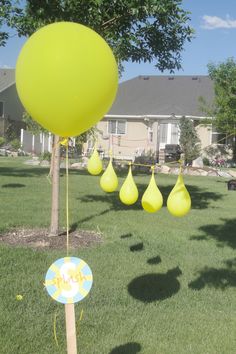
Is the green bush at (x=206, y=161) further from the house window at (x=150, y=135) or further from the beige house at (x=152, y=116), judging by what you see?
the house window at (x=150, y=135)

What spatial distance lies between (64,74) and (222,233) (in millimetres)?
5888

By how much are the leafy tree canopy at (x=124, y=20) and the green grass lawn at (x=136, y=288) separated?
3.10 metres

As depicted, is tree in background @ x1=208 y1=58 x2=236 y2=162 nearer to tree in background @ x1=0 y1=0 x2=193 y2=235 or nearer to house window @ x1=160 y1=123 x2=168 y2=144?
house window @ x1=160 y1=123 x2=168 y2=144

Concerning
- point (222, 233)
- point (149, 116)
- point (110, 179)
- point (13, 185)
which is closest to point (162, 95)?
point (149, 116)

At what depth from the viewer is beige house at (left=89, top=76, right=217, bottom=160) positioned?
94.4 ft

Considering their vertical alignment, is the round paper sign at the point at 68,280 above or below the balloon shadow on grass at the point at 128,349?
above

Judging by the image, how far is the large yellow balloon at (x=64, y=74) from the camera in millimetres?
3275

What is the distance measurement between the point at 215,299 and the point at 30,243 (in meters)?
2.92

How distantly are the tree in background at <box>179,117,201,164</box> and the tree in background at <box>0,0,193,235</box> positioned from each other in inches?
657

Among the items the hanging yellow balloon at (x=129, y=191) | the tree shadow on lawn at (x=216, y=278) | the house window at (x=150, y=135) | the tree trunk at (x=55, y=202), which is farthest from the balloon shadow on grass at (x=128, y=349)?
the house window at (x=150, y=135)

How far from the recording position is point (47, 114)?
3.45 metres

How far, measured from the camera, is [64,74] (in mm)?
3273

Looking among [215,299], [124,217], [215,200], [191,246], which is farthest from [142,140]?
[215,299]

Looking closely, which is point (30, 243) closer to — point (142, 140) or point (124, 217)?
point (124, 217)
